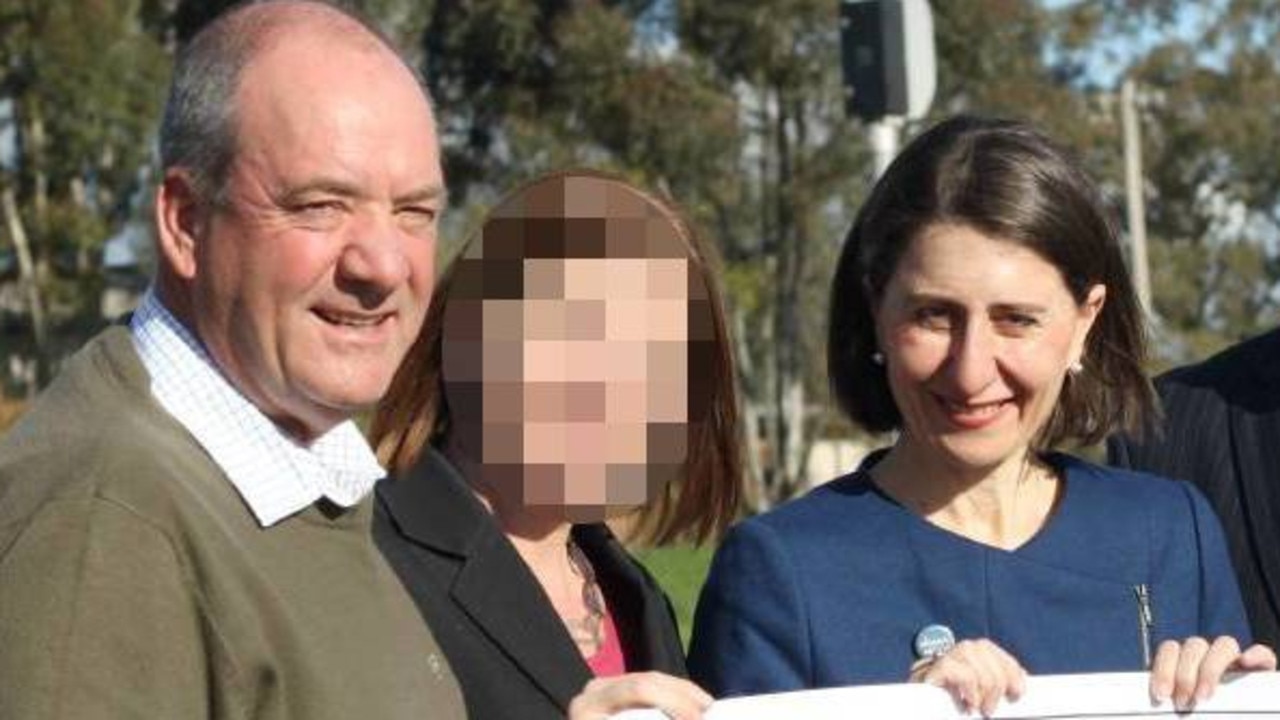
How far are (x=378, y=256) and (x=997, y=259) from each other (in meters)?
0.99

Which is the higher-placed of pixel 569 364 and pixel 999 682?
pixel 569 364

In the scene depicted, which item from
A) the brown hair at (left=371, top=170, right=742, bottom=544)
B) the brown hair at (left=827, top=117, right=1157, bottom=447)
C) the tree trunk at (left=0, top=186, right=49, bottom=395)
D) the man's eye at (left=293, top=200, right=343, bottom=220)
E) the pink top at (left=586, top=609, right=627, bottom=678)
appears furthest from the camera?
the tree trunk at (left=0, top=186, right=49, bottom=395)

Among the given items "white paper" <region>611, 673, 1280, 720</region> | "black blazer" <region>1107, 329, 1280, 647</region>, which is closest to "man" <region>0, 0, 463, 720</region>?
"white paper" <region>611, 673, 1280, 720</region>

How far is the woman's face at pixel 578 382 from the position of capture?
3.48 metres

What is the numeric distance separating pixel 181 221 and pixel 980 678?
3.42 ft

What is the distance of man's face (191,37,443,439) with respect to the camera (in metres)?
2.72

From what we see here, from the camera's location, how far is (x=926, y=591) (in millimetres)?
3445

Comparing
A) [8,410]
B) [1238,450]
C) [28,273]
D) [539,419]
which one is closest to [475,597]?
[539,419]

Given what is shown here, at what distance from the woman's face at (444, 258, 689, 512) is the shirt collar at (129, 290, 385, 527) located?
0.65 meters

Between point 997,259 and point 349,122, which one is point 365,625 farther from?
point 997,259

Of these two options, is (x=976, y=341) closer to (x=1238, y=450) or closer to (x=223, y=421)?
(x=1238, y=450)

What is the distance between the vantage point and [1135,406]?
376cm

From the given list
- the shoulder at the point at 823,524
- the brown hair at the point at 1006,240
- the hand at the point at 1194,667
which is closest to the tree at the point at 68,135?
the brown hair at the point at 1006,240

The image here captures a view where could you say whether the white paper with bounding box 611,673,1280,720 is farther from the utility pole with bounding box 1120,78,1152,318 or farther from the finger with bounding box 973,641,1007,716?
the utility pole with bounding box 1120,78,1152,318
